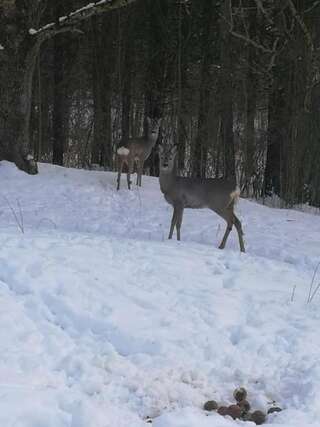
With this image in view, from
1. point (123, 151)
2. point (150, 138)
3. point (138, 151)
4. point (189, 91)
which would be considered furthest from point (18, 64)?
point (189, 91)

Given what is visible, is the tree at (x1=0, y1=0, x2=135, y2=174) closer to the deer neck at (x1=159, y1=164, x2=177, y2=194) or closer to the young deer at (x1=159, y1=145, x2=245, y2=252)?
the deer neck at (x1=159, y1=164, x2=177, y2=194)

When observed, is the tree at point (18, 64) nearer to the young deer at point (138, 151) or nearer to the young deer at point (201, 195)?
the young deer at point (138, 151)

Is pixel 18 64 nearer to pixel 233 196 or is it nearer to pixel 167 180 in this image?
pixel 167 180

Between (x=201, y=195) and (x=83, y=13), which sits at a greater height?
(x=83, y=13)

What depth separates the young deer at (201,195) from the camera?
8.72m

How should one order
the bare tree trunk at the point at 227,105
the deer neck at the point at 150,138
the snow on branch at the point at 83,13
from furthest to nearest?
1. the bare tree trunk at the point at 227,105
2. the deer neck at the point at 150,138
3. the snow on branch at the point at 83,13

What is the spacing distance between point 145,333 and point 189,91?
48.3 ft

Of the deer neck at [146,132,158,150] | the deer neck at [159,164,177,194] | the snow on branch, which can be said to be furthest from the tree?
the deer neck at [159,164,177,194]

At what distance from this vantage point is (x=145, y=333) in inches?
183

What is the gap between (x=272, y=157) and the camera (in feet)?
54.7

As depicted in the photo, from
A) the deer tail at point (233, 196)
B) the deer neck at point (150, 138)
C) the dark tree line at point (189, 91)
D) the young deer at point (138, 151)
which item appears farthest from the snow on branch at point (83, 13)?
the deer tail at point (233, 196)

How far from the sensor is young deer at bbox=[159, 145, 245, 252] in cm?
872

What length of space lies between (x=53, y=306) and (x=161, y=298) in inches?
36.4

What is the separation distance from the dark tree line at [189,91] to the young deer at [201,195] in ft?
19.4
